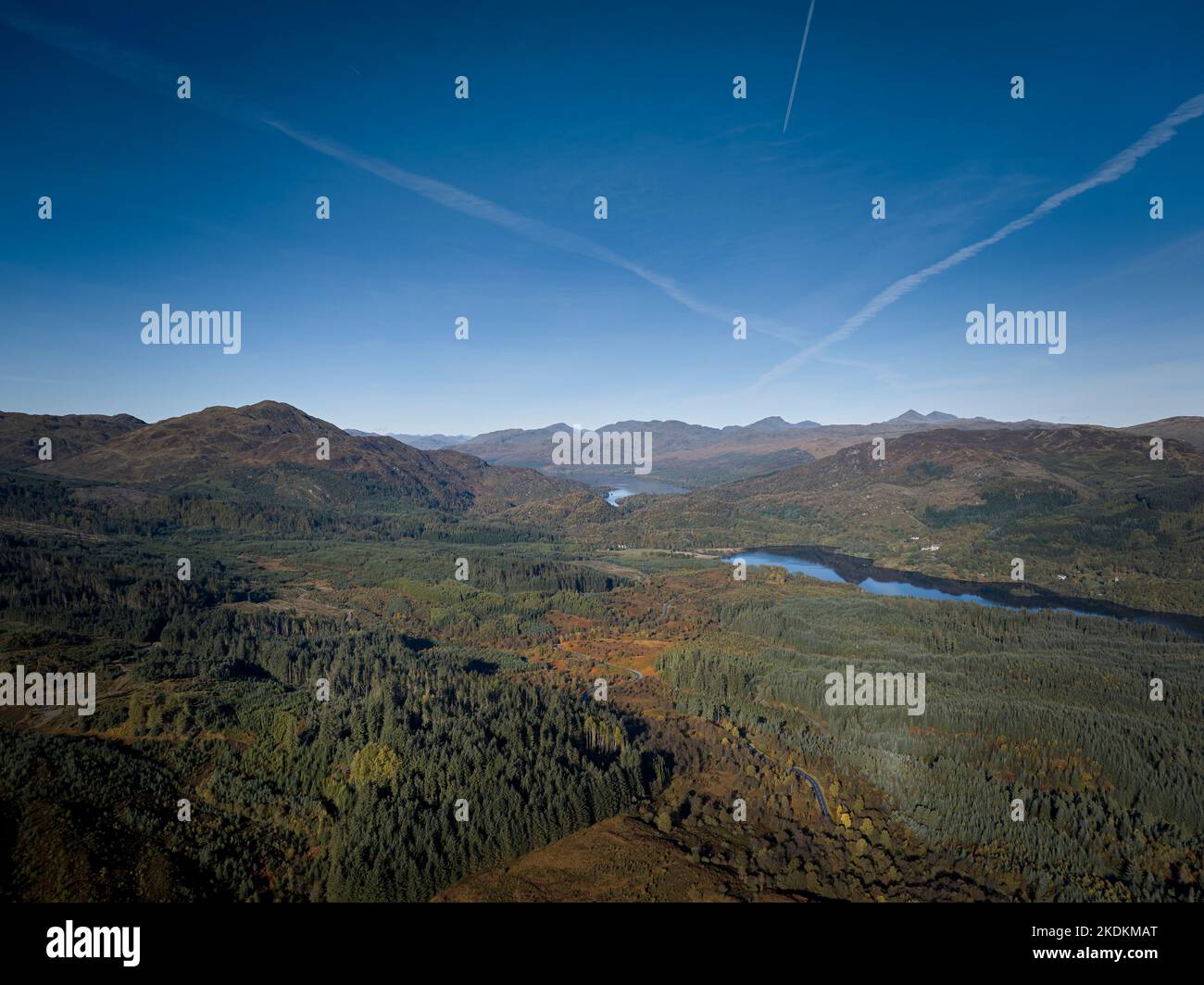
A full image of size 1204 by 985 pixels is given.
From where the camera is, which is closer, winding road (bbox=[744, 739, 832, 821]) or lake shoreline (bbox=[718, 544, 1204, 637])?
winding road (bbox=[744, 739, 832, 821])

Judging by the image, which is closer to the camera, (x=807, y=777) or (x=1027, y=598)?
(x=807, y=777)

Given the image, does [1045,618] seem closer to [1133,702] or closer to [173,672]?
[1133,702]

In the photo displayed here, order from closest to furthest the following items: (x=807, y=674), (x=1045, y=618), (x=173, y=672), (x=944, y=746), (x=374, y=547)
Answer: (x=944, y=746)
(x=173, y=672)
(x=807, y=674)
(x=1045, y=618)
(x=374, y=547)

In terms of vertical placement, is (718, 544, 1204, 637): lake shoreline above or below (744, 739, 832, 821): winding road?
above

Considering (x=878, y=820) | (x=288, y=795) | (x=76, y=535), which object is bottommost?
(x=878, y=820)

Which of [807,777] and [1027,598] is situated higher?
[1027,598]

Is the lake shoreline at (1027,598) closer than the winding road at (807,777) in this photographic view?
No

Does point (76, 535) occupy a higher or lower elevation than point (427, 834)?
higher

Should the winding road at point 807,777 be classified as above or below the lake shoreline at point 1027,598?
below

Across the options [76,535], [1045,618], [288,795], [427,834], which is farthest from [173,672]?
[1045,618]

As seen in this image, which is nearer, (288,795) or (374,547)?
(288,795)
